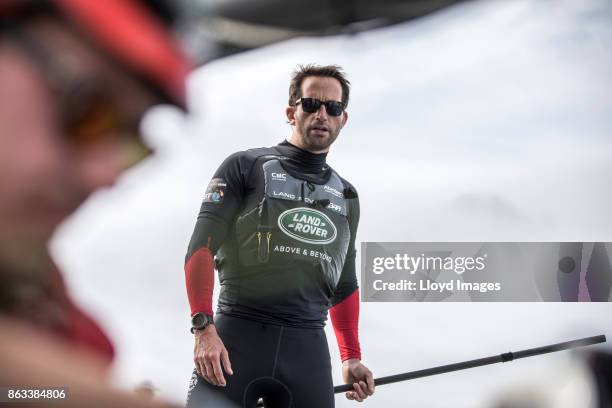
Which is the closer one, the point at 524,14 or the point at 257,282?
the point at 257,282

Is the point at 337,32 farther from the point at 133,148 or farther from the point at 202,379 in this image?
the point at 133,148

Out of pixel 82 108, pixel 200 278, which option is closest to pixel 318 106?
pixel 200 278

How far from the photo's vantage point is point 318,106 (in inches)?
63.0

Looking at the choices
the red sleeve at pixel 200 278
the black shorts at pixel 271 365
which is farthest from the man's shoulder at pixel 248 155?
the black shorts at pixel 271 365

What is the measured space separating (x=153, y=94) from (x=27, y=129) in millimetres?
77

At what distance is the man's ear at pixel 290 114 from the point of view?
64.6 inches

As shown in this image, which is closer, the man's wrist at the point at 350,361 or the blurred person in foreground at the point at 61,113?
the blurred person in foreground at the point at 61,113

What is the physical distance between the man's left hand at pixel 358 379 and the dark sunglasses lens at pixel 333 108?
1.91 ft

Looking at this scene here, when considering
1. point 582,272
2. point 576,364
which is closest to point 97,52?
point 576,364

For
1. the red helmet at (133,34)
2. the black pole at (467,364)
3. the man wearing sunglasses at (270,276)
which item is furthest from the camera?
the black pole at (467,364)

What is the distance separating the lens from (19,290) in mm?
416

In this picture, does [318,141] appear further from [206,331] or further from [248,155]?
[206,331]

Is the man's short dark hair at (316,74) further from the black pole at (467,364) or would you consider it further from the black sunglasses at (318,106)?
the black pole at (467,364)

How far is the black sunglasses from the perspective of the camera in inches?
62.9
